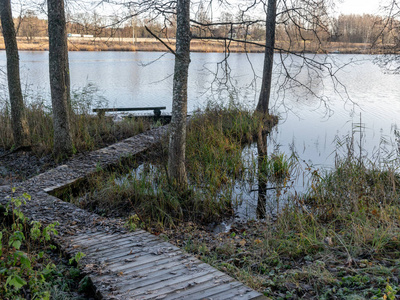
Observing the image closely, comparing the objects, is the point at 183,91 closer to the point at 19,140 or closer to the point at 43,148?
the point at 43,148

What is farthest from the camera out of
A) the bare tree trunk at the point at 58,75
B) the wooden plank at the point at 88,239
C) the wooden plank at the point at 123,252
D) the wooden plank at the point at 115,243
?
the bare tree trunk at the point at 58,75

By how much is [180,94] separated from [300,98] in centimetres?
1122

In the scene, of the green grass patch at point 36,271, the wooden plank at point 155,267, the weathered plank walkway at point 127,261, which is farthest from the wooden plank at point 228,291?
the green grass patch at point 36,271

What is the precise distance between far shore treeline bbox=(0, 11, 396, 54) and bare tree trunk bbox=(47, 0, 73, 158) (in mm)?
472

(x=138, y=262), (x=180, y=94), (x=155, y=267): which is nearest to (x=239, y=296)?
(x=155, y=267)

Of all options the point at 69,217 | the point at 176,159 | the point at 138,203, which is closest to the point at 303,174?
the point at 176,159

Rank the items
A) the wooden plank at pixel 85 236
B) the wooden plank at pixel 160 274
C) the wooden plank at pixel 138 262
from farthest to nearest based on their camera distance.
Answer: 1. the wooden plank at pixel 85 236
2. the wooden plank at pixel 138 262
3. the wooden plank at pixel 160 274

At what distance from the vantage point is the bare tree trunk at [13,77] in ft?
22.9

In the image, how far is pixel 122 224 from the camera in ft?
14.4

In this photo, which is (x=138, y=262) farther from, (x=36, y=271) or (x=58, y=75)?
(x=58, y=75)

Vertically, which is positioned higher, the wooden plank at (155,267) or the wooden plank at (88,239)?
the wooden plank at (155,267)

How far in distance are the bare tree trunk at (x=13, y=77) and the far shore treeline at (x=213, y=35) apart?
1.29ft

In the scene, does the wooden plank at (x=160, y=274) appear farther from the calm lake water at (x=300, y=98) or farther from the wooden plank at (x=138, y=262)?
the calm lake water at (x=300, y=98)

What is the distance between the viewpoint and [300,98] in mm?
15359
